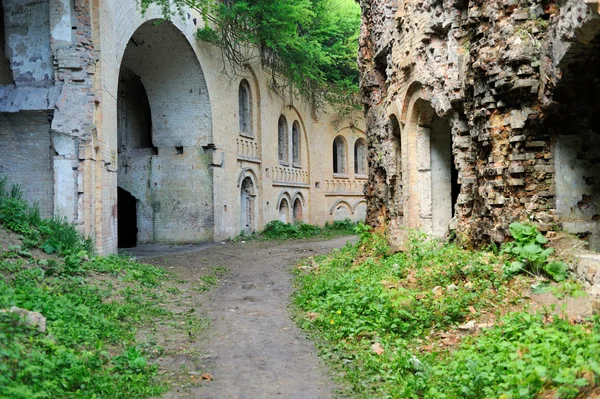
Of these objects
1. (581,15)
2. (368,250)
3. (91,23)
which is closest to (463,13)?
(581,15)

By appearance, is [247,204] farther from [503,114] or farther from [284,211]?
[503,114]

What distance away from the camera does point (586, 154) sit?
6.65 m

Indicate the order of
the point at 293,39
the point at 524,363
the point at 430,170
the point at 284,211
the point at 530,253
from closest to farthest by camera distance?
the point at 524,363 → the point at 530,253 → the point at 430,170 → the point at 293,39 → the point at 284,211

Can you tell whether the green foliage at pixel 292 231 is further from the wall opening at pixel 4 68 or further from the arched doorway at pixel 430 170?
the wall opening at pixel 4 68

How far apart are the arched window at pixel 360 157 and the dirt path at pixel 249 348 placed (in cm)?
1911

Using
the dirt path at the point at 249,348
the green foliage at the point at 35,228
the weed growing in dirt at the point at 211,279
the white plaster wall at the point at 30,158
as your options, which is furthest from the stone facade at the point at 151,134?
the dirt path at the point at 249,348

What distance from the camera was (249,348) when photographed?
19.1 feet

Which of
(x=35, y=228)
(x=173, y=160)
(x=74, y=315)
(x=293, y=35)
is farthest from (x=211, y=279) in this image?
(x=293, y=35)

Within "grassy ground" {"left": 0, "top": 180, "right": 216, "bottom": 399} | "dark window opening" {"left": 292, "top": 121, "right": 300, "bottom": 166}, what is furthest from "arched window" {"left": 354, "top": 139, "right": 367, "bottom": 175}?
"grassy ground" {"left": 0, "top": 180, "right": 216, "bottom": 399}

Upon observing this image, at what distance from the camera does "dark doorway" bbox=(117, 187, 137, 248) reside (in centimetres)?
1878

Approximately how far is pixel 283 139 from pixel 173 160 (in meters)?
7.54

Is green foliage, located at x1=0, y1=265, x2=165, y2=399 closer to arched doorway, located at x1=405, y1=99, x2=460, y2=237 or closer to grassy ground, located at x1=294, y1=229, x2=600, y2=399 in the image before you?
grassy ground, located at x1=294, y1=229, x2=600, y2=399

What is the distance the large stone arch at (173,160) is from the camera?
18.2m

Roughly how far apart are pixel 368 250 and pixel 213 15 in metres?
11.0
